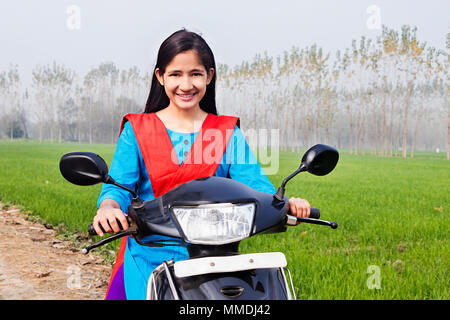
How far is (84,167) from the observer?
1284 millimetres

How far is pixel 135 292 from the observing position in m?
1.69

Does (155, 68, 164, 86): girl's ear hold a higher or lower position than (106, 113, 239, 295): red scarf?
higher

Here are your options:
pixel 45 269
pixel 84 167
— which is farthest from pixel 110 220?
pixel 45 269

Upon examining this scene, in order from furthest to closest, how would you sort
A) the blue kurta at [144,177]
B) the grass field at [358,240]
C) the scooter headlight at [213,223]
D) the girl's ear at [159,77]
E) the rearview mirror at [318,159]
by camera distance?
the grass field at [358,240], the girl's ear at [159,77], the blue kurta at [144,177], the rearview mirror at [318,159], the scooter headlight at [213,223]

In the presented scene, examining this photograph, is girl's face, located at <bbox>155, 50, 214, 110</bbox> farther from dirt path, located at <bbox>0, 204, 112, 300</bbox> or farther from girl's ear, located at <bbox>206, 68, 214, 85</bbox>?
dirt path, located at <bbox>0, 204, 112, 300</bbox>

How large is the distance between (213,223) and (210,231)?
0.02 meters

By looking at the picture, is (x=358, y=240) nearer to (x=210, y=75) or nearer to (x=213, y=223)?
(x=210, y=75)

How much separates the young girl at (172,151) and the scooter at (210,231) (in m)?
0.41

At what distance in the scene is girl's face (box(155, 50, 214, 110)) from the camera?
5.99ft

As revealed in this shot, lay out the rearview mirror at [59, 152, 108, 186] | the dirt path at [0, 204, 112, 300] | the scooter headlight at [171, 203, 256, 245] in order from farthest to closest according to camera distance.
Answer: the dirt path at [0, 204, 112, 300] → the rearview mirror at [59, 152, 108, 186] → the scooter headlight at [171, 203, 256, 245]

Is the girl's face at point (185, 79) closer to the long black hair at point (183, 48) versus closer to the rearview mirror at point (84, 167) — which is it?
the long black hair at point (183, 48)

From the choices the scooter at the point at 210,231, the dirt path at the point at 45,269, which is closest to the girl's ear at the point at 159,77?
the scooter at the point at 210,231

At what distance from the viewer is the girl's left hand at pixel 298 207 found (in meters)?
1.50

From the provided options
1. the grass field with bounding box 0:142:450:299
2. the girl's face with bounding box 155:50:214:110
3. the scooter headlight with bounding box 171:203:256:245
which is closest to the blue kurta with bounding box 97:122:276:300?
the girl's face with bounding box 155:50:214:110
